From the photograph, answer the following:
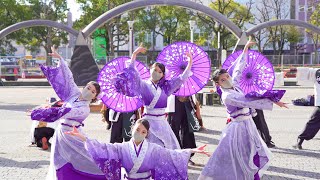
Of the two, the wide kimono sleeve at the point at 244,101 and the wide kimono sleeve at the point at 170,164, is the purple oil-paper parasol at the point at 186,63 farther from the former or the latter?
the wide kimono sleeve at the point at 170,164

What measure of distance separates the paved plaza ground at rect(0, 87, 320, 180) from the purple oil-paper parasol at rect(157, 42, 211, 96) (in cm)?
131

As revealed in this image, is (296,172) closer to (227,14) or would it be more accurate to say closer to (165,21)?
(227,14)

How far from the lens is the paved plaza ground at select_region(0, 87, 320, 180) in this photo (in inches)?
259

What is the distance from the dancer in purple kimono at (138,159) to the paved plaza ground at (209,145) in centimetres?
192

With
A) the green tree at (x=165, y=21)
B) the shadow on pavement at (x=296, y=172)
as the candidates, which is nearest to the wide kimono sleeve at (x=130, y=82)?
the shadow on pavement at (x=296, y=172)

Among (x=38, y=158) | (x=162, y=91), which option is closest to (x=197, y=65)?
(x=162, y=91)

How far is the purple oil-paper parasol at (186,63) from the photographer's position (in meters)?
6.36

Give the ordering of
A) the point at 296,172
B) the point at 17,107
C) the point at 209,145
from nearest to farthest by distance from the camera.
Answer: the point at 296,172, the point at 209,145, the point at 17,107

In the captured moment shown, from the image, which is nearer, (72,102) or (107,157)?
(107,157)

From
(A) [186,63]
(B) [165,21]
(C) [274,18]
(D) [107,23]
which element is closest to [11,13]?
(D) [107,23]

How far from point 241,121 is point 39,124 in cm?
Result: 473

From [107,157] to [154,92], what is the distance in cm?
135

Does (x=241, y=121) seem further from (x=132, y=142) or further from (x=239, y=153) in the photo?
(x=132, y=142)

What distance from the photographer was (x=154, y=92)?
5469mm
